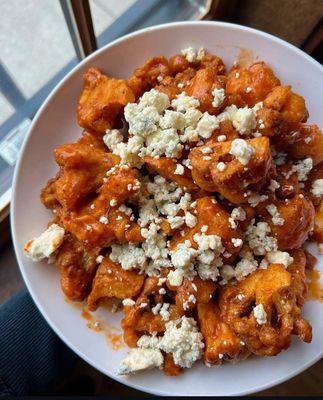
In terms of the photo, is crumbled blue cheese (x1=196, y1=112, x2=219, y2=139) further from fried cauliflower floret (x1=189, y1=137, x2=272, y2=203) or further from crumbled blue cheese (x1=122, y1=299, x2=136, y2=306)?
crumbled blue cheese (x1=122, y1=299, x2=136, y2=306)

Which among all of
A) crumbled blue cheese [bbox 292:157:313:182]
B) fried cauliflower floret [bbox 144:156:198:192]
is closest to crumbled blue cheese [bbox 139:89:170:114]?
fried cauliflower floret [bbox 144:156:198:192]

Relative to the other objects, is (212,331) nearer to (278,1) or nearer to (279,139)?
(279,139)

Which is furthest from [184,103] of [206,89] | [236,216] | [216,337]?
[216,337]

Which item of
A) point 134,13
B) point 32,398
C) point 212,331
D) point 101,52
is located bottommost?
point 32,398

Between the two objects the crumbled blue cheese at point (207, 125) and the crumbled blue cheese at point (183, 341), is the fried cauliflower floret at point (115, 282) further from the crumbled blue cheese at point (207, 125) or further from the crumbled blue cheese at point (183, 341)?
the crumbled blue cheese at point (207, 125)

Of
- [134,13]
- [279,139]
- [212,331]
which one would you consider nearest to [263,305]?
[212,331]

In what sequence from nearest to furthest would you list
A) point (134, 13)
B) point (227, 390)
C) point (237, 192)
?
point (237, 192) → point (227, 390) → point (134, 13)
